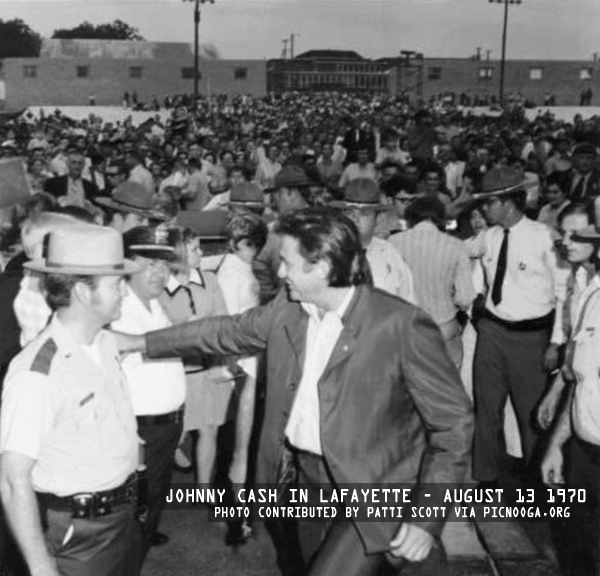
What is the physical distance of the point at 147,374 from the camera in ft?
12.9

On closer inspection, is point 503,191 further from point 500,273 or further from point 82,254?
point 82,254

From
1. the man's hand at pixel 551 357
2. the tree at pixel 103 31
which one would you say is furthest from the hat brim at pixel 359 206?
the tree at pixel 103 31

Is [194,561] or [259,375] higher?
[259,375]

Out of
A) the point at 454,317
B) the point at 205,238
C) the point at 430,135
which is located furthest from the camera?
the point at 430,135

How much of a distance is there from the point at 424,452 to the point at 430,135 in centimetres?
1291

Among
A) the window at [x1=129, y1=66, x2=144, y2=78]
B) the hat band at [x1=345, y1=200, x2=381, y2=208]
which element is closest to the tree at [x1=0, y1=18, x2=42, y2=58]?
the window at [x1=129, y1=66, x2=144, y2=78]

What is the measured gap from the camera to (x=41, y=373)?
9.18 ft

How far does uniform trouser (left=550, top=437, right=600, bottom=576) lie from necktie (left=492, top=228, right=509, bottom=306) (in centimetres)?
192

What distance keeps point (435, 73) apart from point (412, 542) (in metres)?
65.9

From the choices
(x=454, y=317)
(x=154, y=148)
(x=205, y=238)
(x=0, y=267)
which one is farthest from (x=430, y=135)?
(x=0, y=267)

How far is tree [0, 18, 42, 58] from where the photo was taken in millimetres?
95500

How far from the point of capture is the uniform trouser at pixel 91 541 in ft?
9.68

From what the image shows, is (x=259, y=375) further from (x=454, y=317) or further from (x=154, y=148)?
(x=154, y=148)

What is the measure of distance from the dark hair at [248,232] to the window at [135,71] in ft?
195
